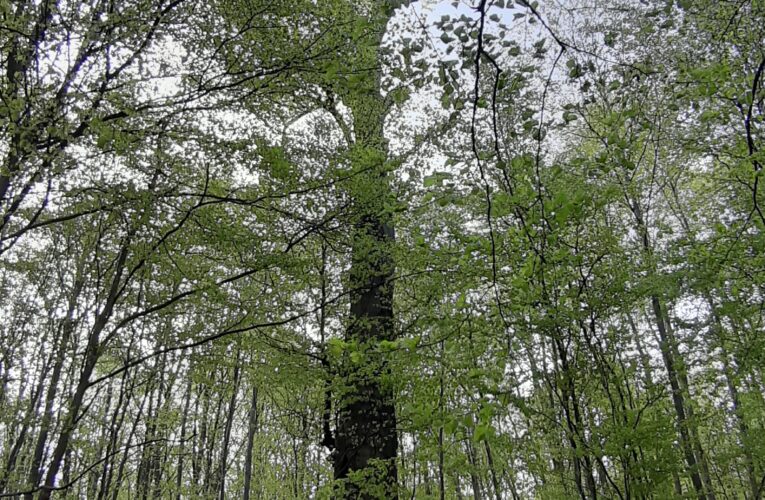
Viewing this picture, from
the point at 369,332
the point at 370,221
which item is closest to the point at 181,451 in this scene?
the point at 369,332

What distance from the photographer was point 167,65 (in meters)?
3.59

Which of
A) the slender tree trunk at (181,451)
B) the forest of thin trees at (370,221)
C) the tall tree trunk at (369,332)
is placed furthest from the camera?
the slender tree trunk at (181,451)

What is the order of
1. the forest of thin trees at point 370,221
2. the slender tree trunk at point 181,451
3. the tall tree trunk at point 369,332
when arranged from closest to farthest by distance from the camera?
the forest of thin trees at point 370,221 < the tall tree trunk at point 369,332 < the slender tree trunk at point 181,451

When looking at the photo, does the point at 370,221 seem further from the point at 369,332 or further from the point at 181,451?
the point at 181,451

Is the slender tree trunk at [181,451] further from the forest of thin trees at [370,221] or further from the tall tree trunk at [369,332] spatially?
the tall tree trunk at [369,332]

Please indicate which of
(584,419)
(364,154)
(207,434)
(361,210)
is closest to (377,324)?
(361,210)

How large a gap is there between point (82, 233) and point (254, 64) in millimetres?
3486

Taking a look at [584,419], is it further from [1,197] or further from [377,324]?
[1,197]

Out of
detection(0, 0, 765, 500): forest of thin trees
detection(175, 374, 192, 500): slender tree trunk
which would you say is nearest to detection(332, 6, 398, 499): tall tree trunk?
detection(0, 0, 765, 500): forest of thin trees

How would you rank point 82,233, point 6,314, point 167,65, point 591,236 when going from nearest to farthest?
point 167,65 → point 591,236 → point 82,233 → point 6,314

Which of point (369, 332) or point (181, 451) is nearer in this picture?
point (369, 332)

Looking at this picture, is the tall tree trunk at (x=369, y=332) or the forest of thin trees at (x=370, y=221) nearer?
the forest of thin trees at (x=370, y=221)

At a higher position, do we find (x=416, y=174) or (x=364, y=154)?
(x=416, y=174)

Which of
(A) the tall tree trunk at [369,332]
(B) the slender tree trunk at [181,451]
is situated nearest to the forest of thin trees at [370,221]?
(A) the tall tree trunk at [369,332]
